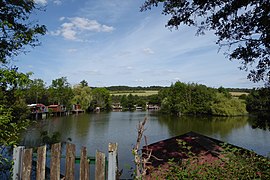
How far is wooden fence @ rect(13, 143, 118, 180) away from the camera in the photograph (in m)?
2.83

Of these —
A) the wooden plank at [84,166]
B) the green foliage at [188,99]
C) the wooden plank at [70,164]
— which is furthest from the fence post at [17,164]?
the green foliage at [188,99]

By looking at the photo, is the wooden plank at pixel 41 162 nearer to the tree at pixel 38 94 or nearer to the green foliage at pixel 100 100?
the tree at pixel 38 94

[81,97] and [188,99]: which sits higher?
[81,97]

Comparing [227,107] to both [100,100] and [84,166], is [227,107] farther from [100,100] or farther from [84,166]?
[84,166]

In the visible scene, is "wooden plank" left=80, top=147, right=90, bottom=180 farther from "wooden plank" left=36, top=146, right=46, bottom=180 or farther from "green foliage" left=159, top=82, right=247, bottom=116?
"green foliage" left=159, top=82, right=247, bottom=116

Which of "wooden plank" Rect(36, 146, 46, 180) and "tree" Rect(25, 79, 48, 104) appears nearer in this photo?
"wooden plank" Rect(36, 146, 46, 180)

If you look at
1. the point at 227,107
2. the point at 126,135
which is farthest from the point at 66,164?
the point at 227,107

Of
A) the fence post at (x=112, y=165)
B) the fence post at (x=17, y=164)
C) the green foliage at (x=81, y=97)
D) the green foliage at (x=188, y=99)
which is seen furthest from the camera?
the green foliage at (x=81, y=97)

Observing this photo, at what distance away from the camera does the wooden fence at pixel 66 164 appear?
9.29 ft

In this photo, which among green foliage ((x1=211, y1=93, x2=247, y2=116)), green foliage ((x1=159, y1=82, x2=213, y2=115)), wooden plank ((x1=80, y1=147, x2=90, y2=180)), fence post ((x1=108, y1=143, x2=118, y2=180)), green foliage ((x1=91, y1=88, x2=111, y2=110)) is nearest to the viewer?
fence post ((x1=108, y1=143, x2=118, y2=180))

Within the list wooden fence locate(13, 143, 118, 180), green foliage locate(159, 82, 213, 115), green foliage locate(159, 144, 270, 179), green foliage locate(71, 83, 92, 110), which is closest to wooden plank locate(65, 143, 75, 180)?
wooden fence locate(13, 143, 118, 180)

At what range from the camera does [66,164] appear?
9.86ft

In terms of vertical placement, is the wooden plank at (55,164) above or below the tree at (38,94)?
below

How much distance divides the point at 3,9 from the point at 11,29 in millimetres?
373
